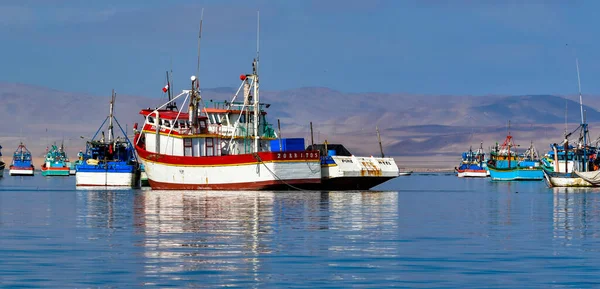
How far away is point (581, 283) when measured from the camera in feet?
107

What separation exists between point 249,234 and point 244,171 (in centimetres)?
5384

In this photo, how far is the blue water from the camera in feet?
109

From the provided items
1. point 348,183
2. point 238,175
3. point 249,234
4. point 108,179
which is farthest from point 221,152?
point 249,234

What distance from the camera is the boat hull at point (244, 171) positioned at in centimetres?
9975

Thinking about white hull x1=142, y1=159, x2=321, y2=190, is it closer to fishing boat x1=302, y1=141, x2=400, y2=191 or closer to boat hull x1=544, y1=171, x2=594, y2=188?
fishing boat x1=302, y1=141, x2=400, y2=191

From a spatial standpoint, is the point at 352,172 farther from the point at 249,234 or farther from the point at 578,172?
the point at 249,234

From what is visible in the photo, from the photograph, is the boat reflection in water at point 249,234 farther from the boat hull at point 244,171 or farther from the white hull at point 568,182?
the white hull at point 568,182

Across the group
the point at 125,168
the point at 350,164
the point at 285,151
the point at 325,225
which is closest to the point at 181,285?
the point at 325,225

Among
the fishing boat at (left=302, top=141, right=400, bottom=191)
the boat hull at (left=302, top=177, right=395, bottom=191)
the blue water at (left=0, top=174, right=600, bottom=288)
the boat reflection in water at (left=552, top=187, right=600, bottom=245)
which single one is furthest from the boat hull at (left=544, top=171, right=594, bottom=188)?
the blue water at (left=0, top=174, right=600, bottom=288)

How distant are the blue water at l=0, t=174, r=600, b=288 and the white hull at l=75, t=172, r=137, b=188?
52729 millimetres

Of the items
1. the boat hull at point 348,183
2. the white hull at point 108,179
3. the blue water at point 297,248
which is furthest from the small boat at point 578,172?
the blue water at point 297,248

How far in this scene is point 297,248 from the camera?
4200 centimetres

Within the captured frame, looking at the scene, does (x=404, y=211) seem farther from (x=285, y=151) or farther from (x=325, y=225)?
(x=285, y=151)

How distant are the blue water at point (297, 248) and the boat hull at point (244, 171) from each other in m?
29.2
